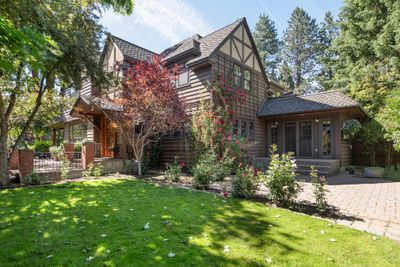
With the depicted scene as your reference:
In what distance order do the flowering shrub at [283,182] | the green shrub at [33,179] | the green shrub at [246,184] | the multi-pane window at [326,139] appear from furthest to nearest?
the multi-pane window at [326,139]
the green shrub at [33,179]
the green shrub at [246,184]
the flowering shrub at [283,182]

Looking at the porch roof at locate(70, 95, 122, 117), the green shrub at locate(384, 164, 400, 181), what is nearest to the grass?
the porch roof at locate(70, 95, 122, 117)

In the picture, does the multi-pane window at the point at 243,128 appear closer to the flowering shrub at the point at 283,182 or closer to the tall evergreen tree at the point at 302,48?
the flowering shrub at the point at 283,182

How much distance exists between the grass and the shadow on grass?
13 mm

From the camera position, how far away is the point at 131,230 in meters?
3.94

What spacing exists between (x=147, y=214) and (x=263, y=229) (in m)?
2.40

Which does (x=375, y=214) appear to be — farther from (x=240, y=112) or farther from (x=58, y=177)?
(x=58, y=177)

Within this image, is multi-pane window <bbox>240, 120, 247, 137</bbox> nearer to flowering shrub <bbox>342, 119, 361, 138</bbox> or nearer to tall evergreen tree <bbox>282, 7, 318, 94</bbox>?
flowering shrub <bbox>342, 119, 361, 138</bbox>

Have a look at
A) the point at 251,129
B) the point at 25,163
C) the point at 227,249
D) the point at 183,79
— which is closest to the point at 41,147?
the point at 25,163

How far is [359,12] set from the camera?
1916 cm

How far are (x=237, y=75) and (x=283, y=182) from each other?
30.2ft

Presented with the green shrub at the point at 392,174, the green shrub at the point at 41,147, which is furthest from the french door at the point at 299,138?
the green shrub at the point at 41,147

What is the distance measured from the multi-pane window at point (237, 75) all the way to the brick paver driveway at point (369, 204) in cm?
727

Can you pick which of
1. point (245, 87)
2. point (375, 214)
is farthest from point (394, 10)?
point (375, 214)

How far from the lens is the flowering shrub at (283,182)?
5.43 m
